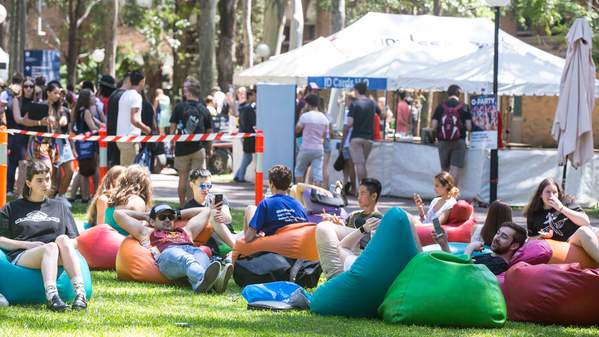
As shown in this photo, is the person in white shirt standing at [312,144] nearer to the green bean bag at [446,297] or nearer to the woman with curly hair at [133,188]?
the woman with curly hair at [133,188]

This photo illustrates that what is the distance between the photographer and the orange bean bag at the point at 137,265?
11039 mm

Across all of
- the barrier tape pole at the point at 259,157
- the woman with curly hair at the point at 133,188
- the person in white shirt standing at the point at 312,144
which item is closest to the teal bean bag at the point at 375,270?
the woman with curly hair at the point at 133,188

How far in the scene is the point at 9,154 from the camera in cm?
1844

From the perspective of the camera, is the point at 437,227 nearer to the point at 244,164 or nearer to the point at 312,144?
the point at 312,144

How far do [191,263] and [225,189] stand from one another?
12.5 meters

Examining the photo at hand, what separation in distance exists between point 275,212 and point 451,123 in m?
9.37

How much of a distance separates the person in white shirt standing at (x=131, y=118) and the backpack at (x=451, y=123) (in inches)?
217

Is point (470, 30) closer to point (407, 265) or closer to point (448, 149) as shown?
point (448, 149)

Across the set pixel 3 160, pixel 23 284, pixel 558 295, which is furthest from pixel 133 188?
pixel 558 295

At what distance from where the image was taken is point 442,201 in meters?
13.2

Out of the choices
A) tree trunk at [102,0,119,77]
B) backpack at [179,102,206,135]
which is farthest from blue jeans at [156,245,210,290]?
tree trunk at [102,0,119,77]

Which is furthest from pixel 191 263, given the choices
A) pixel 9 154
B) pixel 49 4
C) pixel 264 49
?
pixel 49 4

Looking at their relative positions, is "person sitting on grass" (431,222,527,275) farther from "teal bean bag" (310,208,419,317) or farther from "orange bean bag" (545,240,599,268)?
"teal bean bag" (310,208,419,317)

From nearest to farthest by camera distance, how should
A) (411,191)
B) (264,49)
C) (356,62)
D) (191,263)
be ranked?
(191,263) → (411,191) → (356,62) → (264,49)
